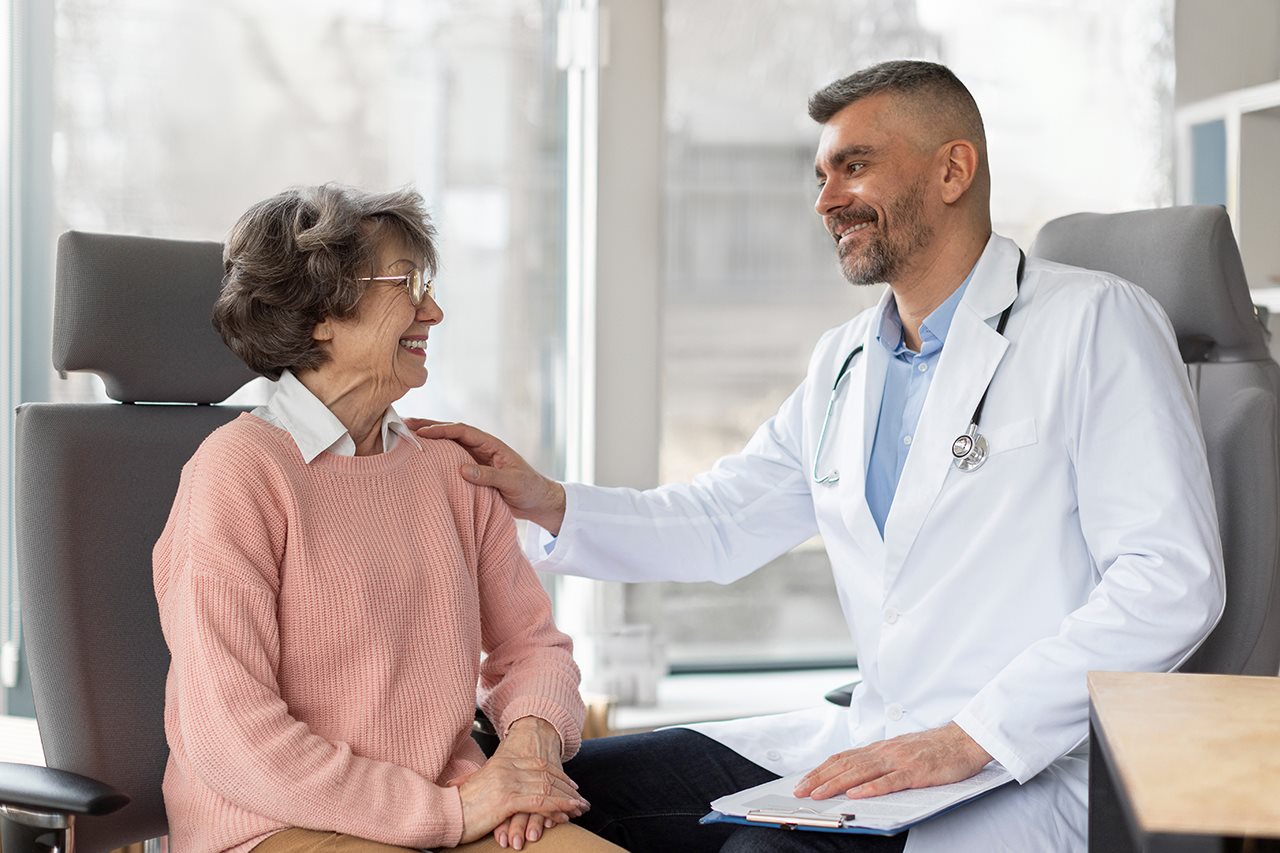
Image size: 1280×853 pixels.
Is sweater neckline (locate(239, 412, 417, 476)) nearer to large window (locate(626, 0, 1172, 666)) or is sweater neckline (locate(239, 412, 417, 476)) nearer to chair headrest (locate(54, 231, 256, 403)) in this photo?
chair headrest (locate(54, 231, 256, 403))

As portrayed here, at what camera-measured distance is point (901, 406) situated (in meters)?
1.74

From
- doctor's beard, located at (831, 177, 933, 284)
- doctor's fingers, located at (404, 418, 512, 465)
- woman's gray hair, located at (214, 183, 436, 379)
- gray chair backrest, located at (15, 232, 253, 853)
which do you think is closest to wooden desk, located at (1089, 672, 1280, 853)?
doctor's beard, located at (831, 177, 933, 284)

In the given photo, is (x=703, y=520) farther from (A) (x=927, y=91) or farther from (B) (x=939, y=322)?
(A) (x=927, y=91)

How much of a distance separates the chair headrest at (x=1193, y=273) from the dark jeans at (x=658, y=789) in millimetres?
843

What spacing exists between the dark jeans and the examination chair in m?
0.20

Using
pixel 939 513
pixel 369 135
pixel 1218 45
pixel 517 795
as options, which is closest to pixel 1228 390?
pixel 939 513

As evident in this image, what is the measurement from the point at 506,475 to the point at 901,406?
0.56 meters

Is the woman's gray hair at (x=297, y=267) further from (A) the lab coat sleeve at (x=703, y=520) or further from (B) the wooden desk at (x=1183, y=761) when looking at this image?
(B) the wooden desk at (x=1183, y=761)

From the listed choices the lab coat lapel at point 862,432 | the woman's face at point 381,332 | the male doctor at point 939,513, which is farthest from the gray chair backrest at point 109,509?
the lab coat lapel at point 862,432

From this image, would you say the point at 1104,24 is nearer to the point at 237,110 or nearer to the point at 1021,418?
the point at 1021,418

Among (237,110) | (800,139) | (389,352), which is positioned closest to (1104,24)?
(800,139)

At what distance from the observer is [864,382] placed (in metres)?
1.77

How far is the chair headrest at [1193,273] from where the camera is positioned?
1617 mm

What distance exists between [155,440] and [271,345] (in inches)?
9.9
